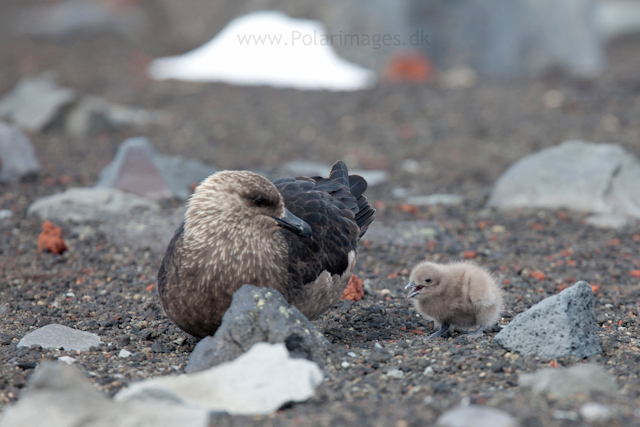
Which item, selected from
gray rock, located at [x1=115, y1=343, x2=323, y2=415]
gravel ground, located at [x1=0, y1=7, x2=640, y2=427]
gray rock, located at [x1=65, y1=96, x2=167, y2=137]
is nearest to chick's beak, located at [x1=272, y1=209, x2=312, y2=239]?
gravel ground, located at [x1=0, y1=7, x2=640, y2=427]

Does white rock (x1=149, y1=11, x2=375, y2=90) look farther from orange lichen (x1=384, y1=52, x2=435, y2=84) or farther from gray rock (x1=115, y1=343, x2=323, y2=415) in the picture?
gray rock (x1=115, y1=343, x2=323, y2=415)

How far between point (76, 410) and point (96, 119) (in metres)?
9.27

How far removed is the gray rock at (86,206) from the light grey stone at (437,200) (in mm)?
3043

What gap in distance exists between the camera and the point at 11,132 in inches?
358

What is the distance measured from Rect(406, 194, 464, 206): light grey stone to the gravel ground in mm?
175

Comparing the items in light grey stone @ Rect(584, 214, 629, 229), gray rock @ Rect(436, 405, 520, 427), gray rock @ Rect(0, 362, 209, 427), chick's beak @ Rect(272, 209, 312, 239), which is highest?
chick's beak @ Rect(272, 209, 312, 239)

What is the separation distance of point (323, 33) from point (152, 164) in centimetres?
1026

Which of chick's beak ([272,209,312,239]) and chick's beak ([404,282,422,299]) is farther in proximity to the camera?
chick's beak ([404,282,422,299])

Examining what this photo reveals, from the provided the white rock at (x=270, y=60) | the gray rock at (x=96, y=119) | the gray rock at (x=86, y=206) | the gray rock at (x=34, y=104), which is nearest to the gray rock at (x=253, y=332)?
the gray rock at (x=86, y=206)

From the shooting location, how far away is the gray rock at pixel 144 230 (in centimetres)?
704

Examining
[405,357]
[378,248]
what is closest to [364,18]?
[378,248]

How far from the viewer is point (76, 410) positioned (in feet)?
10.6

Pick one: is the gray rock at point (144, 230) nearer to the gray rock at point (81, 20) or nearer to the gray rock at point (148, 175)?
the gray rock at point (148, 175)

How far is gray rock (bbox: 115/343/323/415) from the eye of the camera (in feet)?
11.4
